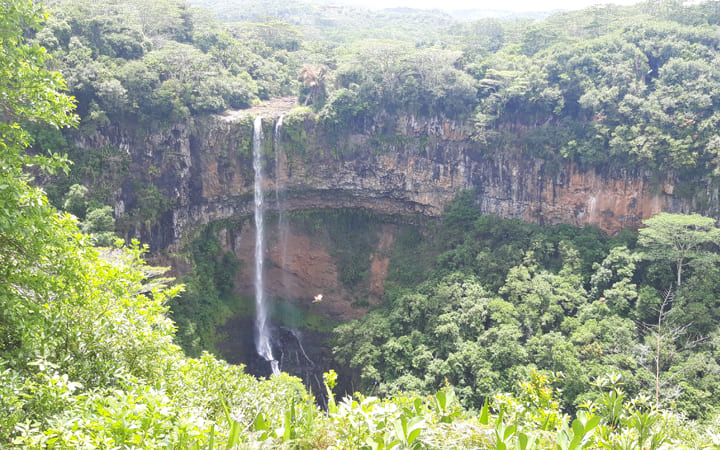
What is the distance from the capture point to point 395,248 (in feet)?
85.6

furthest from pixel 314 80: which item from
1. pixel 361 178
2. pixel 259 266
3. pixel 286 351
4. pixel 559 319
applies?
pixel 559 319

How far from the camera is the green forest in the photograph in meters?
4.84

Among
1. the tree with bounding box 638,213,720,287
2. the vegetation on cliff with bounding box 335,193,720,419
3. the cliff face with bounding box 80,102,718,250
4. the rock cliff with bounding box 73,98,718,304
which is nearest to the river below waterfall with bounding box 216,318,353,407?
the rock cliff with bounding box 73,98,718,304

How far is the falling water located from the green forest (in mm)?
1317

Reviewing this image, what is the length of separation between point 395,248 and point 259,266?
285 inches

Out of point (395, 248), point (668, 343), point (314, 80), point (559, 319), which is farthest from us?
point (395, 248)

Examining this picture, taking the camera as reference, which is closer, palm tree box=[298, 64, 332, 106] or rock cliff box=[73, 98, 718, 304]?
rock cliff box=[73, 98, 718, 304]

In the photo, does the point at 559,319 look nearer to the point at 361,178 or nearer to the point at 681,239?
the point at 681,239

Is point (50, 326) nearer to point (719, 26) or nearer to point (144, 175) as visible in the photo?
point (144, 175)

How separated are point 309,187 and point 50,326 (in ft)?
68.1

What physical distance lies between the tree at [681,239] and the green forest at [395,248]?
0.28 ft

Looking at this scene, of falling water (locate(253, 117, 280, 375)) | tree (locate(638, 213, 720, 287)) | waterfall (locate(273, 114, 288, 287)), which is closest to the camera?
tree (locate(638, 213, 720, 287))

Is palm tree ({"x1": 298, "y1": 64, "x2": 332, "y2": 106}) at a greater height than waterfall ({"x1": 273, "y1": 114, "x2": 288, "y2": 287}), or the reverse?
palm tree ({"x1": 298, "y1": 64, "x2": 332, "y2": 106})

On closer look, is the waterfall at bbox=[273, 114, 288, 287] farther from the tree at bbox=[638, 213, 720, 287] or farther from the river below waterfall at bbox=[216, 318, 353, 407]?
the tree at bbox=[638, 213, 720, 287]
